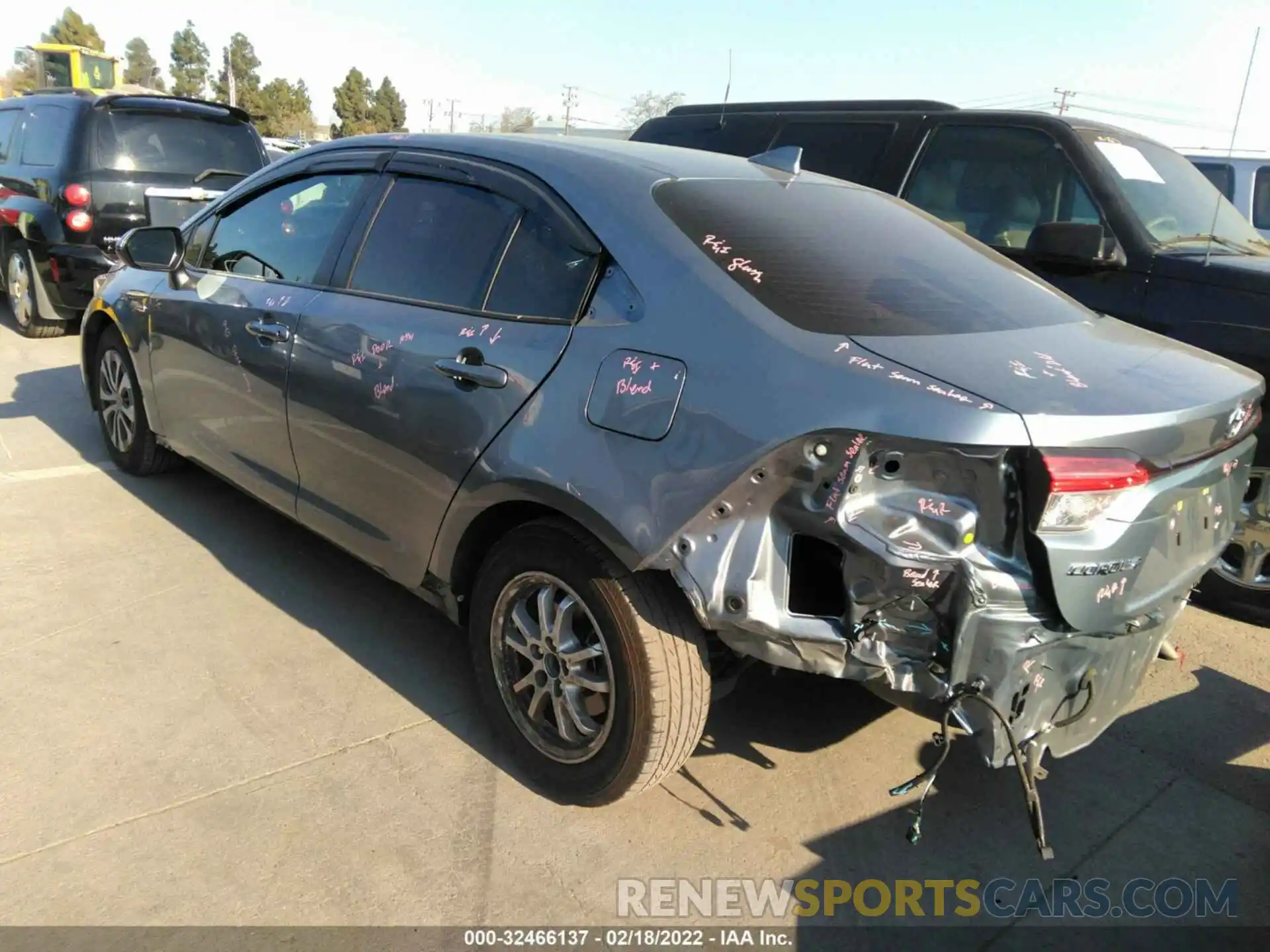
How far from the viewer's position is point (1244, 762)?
10.3 ft

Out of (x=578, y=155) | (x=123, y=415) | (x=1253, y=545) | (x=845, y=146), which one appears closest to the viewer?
(x=578, y=155)

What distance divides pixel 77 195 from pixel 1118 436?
8.06m

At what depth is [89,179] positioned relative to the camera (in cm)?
768

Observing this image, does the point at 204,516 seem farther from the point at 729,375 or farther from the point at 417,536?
the point at 729,375

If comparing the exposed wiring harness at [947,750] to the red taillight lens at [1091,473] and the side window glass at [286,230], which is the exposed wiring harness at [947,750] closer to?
the red taillight lens at [1091,473]

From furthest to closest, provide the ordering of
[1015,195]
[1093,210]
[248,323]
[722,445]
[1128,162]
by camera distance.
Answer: [1015,195] < [1128,162] < [1093,210] < [248,323] < [722,445]

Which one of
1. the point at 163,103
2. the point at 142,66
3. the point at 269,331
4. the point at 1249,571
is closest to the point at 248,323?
the point at 269,331

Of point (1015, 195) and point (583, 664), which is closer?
point (583, 664)

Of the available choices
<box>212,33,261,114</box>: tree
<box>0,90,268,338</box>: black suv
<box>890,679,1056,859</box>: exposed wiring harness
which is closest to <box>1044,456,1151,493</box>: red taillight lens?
<box>890,679,1056,859</box>: exposed wiring harness

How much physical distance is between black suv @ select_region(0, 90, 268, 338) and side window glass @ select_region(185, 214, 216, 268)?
11.3ft

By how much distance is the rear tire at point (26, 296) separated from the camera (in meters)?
8.16

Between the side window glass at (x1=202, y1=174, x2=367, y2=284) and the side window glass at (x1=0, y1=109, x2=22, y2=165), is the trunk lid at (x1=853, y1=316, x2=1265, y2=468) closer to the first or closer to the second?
the side window glass at (x1=202, y1=174, x2=367, y2=284)

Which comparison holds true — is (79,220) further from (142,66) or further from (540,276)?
(142,66)

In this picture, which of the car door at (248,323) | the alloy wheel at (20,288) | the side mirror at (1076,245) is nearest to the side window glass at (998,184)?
the side mirror at (1076,245)
